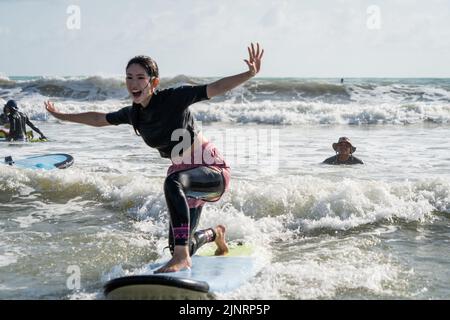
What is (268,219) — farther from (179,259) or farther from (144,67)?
(144,67)

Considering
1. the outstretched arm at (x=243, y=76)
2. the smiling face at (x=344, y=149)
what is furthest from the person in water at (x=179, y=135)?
the smiling face at (x=344, y=149)

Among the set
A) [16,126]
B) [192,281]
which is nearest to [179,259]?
[192,281]

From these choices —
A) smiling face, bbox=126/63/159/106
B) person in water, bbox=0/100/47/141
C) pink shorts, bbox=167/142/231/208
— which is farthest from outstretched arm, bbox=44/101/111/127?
person in water, bbox=0/100/47/141

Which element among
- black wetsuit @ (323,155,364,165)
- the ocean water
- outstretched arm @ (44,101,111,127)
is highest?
outstretched arm @ (44,101,111,127)

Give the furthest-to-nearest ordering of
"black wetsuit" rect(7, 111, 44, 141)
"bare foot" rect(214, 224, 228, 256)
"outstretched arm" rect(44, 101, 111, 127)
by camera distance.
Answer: "black wetsuit" rect(7, 111, 44, 141) → "bare foot" rect(214, 224, 228, 256) → "outstretched arm" rect(44, 101, 111, 127)

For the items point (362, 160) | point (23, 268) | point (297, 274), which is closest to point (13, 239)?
point (23, 268)

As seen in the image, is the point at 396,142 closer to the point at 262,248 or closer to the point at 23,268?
the point at 262,248

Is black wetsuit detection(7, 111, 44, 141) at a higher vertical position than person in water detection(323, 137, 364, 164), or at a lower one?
higher

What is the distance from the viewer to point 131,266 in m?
5.11

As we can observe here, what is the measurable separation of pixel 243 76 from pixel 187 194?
994 millimetres

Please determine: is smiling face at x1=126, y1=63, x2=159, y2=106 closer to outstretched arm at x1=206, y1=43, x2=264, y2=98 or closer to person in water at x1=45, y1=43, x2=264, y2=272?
person in water at x1=45, y1=43, x2=264, y2=272

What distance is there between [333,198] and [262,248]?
1930mm

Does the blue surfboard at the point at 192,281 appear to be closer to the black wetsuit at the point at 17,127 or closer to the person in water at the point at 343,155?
the person in water at the point at 343,155

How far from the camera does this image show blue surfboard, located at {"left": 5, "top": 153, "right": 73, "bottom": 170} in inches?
382
